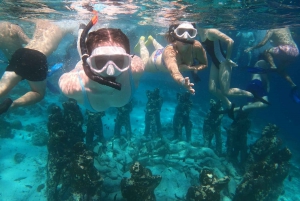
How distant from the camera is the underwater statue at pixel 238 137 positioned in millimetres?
9492

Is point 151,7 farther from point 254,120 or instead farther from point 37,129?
point 254,120

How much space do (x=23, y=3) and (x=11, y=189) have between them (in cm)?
999

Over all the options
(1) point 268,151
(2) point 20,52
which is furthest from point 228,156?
(2) point 20,52

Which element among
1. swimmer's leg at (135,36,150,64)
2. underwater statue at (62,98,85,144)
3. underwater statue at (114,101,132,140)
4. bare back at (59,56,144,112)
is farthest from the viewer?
underwater statue at (114,101,132,140)

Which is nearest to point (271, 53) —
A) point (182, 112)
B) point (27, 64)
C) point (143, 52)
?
point (182, 112)

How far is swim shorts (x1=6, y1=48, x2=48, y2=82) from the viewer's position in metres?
5.09

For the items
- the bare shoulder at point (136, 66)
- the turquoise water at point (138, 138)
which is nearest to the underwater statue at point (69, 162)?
the turquoise water at point (138, 138)

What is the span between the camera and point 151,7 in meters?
12.7

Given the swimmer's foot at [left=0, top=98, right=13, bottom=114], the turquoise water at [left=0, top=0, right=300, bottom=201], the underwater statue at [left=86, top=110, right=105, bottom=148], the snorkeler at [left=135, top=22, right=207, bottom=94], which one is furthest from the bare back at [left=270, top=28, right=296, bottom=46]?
the swimmer's foot at [left=0, top=98, right=13, bottom=114]

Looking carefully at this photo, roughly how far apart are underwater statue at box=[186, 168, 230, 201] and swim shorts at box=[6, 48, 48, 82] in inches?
219

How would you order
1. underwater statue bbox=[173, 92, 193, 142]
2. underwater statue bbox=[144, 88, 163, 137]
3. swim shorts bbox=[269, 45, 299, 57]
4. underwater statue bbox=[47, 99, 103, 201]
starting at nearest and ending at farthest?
underwater statue bbox=[47, 99, 103, 201]
swim shorts bbox=[269, 45, 299, 57]
underwater statue bbox=[173, 92, 193, 142]
underwater statue bbox=[144, 88, 163, 137]

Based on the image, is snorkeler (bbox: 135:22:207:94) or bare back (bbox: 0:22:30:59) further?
bare back (bbox: 0:22:30:59)

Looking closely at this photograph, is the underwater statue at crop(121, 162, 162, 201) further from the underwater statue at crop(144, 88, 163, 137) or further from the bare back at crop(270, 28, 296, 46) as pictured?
the bare back at crop(270, 28, 296, 46)

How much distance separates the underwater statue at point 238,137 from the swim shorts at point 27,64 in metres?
8.65
